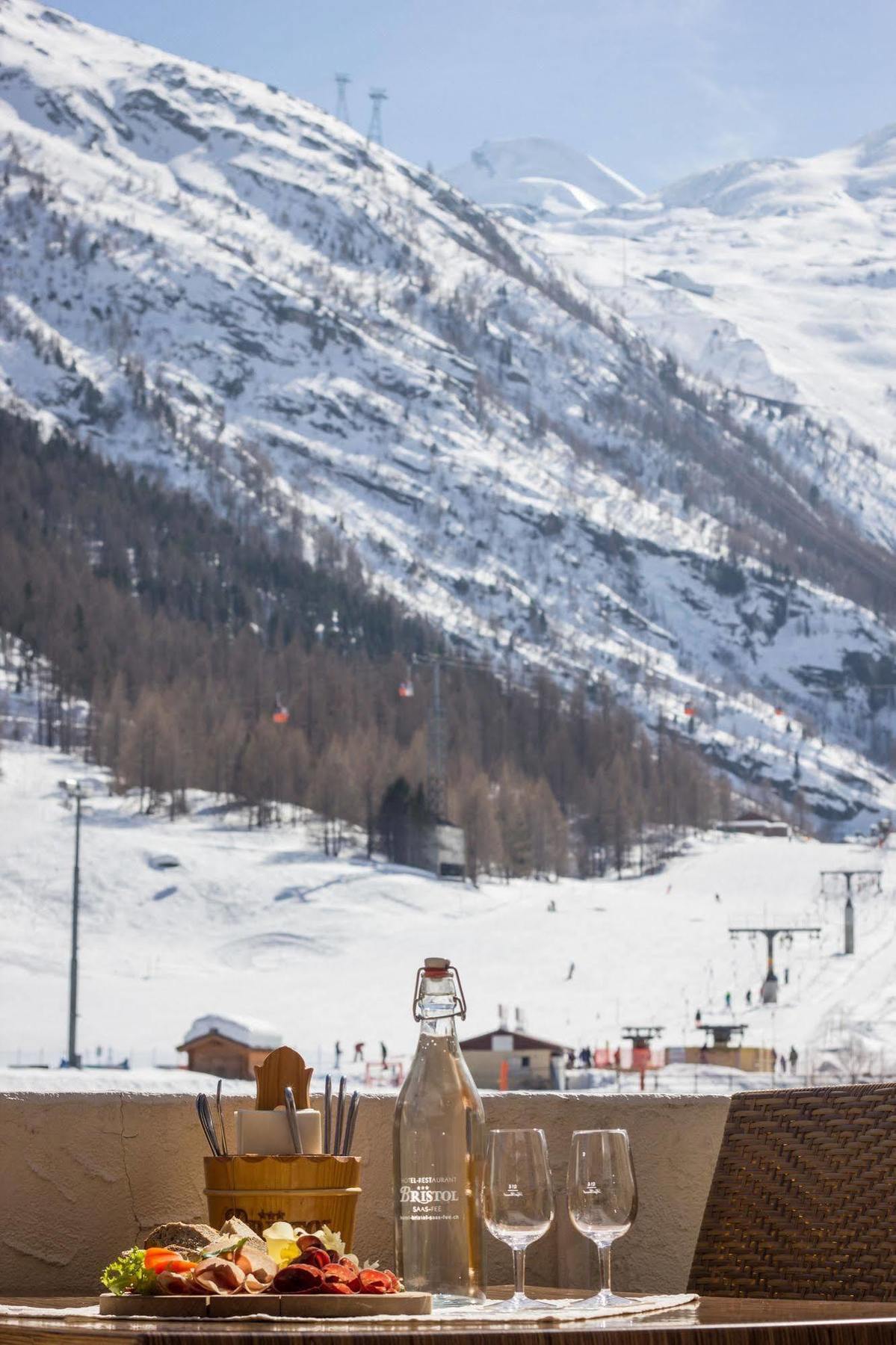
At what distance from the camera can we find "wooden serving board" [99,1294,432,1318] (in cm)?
226

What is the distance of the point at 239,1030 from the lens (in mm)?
41875

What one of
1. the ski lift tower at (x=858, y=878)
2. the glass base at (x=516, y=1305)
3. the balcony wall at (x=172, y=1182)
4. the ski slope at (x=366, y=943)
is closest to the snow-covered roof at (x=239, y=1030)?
the ski slope at (x=366, y=943)

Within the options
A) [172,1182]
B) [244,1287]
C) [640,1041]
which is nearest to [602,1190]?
[244,1287]

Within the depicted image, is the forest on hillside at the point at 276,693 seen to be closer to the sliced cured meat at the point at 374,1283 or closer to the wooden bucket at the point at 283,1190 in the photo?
the wooden bucket at the point at 283,1190

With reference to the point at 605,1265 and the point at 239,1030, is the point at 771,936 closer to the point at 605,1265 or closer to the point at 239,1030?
the point at 239,1030

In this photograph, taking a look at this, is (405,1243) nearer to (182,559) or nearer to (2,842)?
→ (2,842)

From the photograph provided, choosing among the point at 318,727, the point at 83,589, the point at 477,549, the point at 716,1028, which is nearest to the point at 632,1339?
the point at 716,1028

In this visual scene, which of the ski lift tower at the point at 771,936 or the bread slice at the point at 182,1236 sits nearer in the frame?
the bread slice at the point at 182,1236

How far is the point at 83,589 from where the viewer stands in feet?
427

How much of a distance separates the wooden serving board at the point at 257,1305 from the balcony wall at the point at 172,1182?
4.53 ft

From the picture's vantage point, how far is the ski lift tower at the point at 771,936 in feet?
176

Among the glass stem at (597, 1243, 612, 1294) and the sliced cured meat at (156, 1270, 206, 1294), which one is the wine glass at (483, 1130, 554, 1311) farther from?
the sliced cured meat at (156, 1270, 206, 1294)

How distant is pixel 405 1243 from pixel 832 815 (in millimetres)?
179130

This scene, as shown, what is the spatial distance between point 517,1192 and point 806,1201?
86 cm
